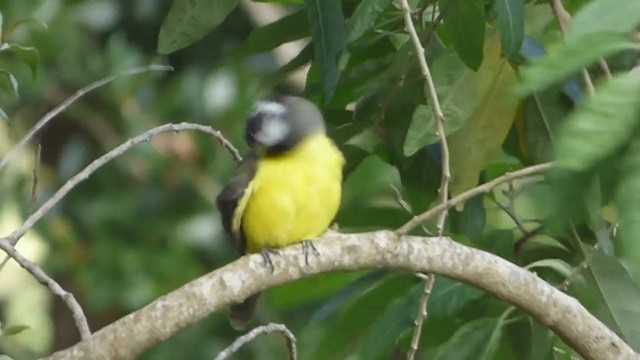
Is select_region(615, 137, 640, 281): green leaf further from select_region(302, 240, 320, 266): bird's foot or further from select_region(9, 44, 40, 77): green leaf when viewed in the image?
select_region(9, 44, 40, 77): green leaf

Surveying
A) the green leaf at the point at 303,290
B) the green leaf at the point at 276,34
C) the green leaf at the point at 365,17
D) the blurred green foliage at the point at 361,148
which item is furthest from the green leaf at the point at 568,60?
the green leaf at the point at 303,290

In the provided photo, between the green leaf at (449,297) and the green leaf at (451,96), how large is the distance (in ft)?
0.64


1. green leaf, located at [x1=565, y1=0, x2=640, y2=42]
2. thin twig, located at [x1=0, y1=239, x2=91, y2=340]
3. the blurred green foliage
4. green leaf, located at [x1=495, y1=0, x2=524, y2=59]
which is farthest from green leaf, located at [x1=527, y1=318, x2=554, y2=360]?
green leaf, located at [x1=565, y1=0, x2=640, y2=42]

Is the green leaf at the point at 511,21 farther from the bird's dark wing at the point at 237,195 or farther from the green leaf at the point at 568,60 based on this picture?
the green leaf at the point at 568,60

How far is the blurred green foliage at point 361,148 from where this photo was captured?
750 millimetres

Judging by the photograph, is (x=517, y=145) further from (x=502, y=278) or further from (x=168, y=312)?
(x=168, y=312)

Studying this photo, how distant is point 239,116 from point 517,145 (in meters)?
1.21

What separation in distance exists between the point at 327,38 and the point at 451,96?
0.20 m

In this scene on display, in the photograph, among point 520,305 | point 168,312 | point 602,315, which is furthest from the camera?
point 602,315

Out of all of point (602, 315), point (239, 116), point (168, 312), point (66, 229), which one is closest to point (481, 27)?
point (602, 315)

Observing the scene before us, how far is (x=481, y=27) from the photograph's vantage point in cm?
157

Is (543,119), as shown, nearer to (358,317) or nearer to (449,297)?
(449,297)

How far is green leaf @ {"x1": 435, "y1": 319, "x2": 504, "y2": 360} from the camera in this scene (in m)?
1.63

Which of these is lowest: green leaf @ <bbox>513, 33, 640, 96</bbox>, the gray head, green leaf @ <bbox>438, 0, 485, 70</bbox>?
the gray head
